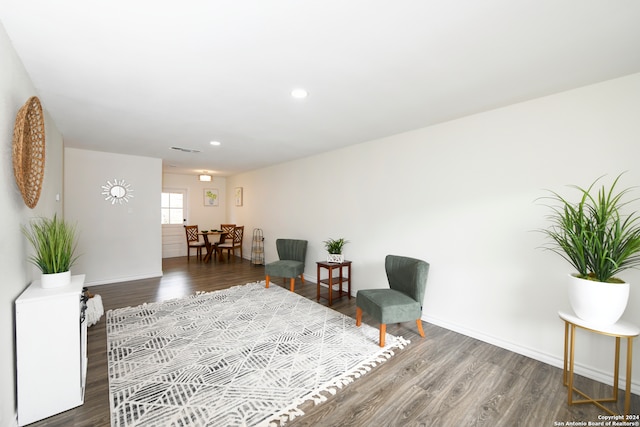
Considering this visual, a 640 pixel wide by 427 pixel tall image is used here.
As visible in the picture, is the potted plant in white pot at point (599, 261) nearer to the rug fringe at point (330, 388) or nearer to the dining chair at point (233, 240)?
the rug fringe at point (330, 388)

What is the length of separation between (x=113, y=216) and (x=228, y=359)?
418 centimetres

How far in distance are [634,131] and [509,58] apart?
1236 millimetres

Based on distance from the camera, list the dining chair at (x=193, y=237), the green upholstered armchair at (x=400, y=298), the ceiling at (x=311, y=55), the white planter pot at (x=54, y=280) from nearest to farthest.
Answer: the ceiling at (x=311, y=55) → the white planter pot at (x=54, y=280) → the green upholstered armchair at (x=400, y=298) → the dining chair at (x=193, y=237)

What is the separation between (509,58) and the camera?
180 cm

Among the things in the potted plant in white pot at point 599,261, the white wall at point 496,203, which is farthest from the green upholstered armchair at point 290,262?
the potted plant in white pot at point 599,261

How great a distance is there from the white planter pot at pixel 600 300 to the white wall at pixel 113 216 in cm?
630

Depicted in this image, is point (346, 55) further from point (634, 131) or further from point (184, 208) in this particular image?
point (184, 208)

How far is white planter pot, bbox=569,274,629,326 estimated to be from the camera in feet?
5.70

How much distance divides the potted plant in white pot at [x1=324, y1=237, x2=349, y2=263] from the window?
5615mm

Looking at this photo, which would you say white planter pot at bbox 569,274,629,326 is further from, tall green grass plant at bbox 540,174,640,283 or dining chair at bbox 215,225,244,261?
dining chair at bbox 215,225,244,261

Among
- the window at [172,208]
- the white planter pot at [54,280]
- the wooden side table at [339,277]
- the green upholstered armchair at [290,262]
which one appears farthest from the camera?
the window at [172,208]

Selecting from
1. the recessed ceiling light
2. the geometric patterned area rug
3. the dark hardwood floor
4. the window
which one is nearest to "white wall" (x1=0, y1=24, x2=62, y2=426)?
the dark hardwood floor

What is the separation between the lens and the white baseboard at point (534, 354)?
2.12 meters

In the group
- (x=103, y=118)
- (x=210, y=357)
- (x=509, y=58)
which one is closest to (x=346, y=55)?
(x=509, y=58)
